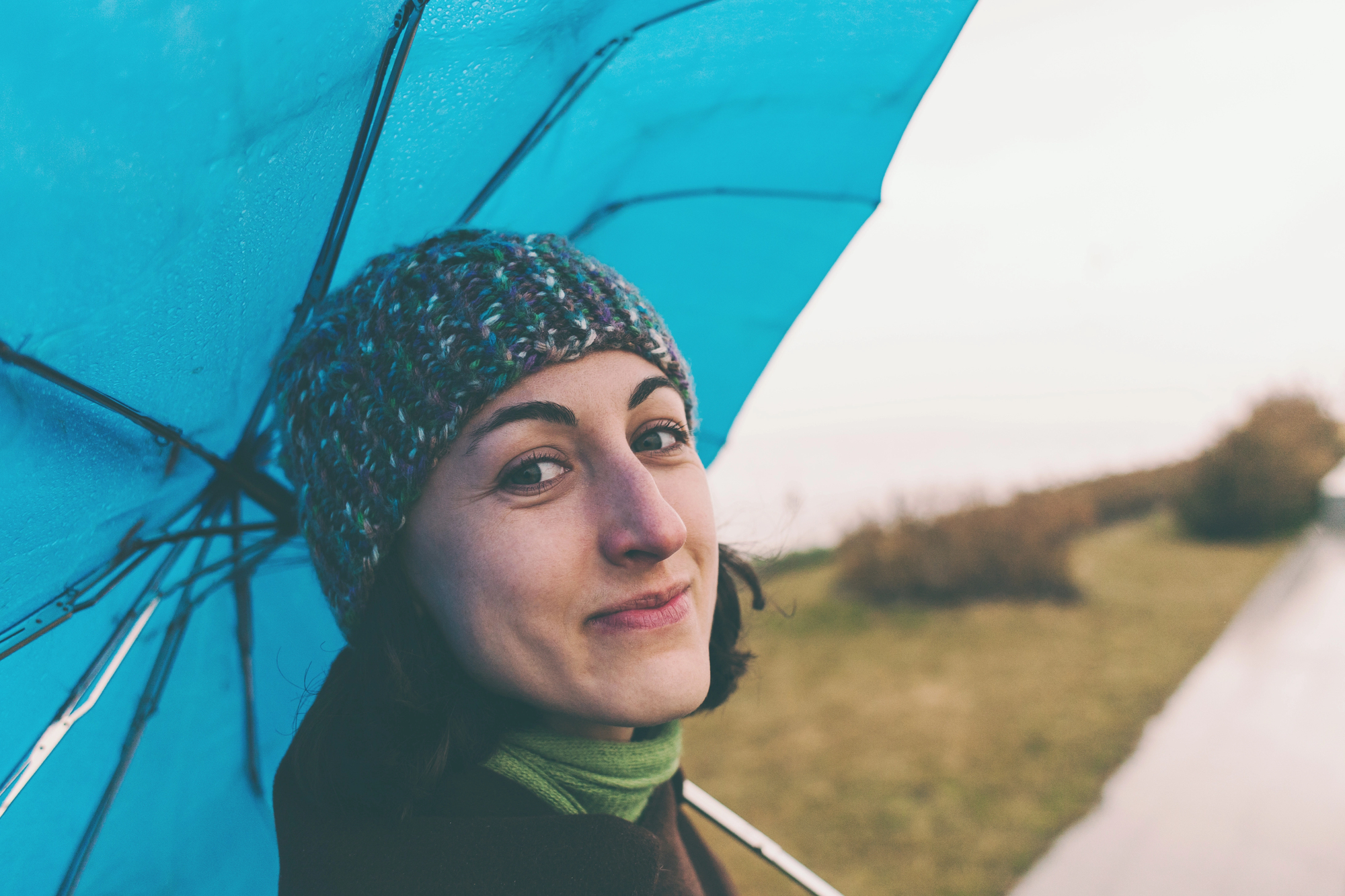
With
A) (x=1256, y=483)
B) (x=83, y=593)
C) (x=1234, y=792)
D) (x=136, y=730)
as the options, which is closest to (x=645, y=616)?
(x=83, y=593)

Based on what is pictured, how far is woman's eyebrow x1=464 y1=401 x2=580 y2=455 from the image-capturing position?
4.74ft

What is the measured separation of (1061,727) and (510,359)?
5145mm

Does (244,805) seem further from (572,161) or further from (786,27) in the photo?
(786,27)

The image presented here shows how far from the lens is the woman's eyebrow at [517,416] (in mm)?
1445

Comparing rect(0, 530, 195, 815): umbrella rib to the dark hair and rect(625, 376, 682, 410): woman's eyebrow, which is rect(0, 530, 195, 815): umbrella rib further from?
rect(625, 376, 682, 410): woman's eyebrow

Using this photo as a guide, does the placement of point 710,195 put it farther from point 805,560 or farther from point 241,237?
point 805,560

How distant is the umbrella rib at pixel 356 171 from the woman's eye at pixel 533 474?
56cm

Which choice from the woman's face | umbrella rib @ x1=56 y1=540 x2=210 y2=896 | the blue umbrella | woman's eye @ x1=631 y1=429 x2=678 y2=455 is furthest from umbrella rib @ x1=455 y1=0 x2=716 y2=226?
umbrella rib @ x1=56 y1=540 x2=210 y2=896

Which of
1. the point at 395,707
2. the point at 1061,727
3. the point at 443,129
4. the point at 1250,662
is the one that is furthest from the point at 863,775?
the point at 443,129

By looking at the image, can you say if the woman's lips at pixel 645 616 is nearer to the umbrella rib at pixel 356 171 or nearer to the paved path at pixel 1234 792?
the umbrella rib at pixel 356 171

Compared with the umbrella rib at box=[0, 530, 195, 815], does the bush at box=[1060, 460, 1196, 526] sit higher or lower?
lower

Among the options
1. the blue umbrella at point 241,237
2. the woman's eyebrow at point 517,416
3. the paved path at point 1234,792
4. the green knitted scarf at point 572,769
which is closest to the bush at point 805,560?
the paved path at point 1234,792

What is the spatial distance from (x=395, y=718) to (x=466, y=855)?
0.30 meters

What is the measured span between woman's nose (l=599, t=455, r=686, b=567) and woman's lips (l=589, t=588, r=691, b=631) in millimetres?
81
